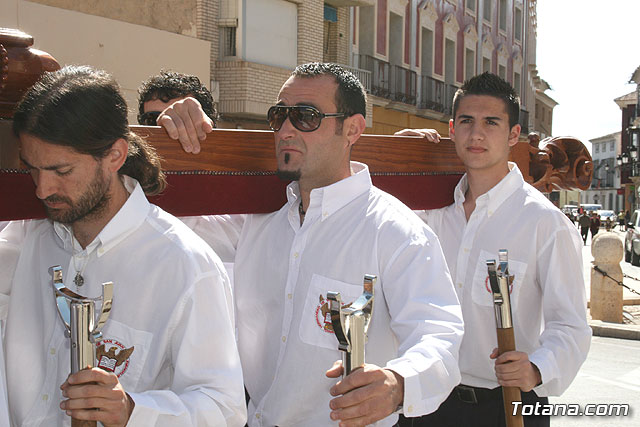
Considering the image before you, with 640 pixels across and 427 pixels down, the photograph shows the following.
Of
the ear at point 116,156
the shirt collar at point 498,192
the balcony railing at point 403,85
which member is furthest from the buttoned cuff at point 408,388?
the balcony railing at point 403,85

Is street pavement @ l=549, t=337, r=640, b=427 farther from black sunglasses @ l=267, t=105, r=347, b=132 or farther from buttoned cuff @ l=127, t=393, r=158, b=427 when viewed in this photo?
buttoned cuff @ l=127, t=393, r=158, b=427

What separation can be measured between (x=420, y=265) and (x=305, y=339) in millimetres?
392

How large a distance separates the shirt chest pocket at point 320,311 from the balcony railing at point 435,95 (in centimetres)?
2047

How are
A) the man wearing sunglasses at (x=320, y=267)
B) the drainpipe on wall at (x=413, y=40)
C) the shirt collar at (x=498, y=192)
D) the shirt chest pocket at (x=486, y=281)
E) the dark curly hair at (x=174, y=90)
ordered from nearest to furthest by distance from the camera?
1. the man wearing sunglasses at (x=320, y=267)
2. the shirt chest pocket at (x=486, y=281)
3. the shirt collar at (x=498, y=192)
4. the dark curly hair at (x=174, y=90)
5. the drainpipe on wall at (x=413, y=40)

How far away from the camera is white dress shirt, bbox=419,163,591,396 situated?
2730 millimetres

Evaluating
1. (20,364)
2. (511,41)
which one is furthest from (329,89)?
(511,41)

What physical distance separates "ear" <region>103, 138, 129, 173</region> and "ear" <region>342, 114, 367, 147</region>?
776 mm

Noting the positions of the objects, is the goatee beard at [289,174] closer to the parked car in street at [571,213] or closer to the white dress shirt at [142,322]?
the white dress shirt at [142,322]

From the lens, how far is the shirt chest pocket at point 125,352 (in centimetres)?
180

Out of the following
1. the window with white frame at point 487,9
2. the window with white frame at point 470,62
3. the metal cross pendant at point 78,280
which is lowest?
the metal cross pendant at point 78,280

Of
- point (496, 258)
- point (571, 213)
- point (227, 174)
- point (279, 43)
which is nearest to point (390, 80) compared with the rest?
point (279, 43)

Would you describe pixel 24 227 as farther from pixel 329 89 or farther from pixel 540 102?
pixel 540 102

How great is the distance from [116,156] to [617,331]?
8.60 m

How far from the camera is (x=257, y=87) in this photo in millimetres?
14609
